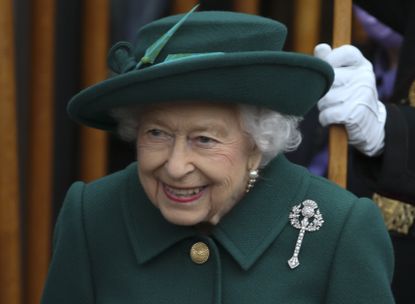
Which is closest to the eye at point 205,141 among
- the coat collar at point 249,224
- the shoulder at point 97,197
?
the coat collar at point 249,224

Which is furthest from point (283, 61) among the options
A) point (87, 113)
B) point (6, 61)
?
point (6, 61)

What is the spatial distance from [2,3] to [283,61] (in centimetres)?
140

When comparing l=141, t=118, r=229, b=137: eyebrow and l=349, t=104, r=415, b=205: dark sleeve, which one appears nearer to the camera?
l=141, t=118, r=229, b=137: eyebrow

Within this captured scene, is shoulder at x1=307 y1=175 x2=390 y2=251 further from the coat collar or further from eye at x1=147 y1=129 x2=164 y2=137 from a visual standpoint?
eye at x1=147 y1=129 x2=164 y2=137

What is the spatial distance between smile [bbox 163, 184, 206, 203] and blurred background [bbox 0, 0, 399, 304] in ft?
4.04

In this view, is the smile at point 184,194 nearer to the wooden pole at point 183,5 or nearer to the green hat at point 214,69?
the green hat at point 214,69

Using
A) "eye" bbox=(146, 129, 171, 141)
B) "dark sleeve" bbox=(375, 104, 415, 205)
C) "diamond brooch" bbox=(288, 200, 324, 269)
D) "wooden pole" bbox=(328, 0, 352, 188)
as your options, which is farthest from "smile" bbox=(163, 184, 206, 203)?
"dark sleeve" bbox=(375, 104, 415, 205)

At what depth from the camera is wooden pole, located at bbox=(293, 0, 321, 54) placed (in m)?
3.93

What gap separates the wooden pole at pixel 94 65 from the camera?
3.73 metres

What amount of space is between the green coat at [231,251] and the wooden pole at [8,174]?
0.89 m

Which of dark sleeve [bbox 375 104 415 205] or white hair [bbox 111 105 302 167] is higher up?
white hair [bbox 111 105 302 167]

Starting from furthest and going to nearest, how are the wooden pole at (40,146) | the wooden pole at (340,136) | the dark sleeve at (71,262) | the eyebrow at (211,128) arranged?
the wooden pole at (40,146) < the wooden pole at (340,136) < the dark sleeve at (71,262) < the eyebrow at (211,128)

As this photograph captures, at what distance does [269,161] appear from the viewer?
244cm

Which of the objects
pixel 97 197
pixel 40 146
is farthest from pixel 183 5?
pixel 97 197
